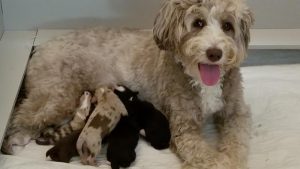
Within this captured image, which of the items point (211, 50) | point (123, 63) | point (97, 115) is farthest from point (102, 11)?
point (211, 50)

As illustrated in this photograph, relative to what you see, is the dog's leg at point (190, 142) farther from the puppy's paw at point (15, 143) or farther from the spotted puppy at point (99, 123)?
the puppy's paw at point (15, 143)

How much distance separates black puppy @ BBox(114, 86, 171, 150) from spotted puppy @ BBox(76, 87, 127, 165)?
66mm

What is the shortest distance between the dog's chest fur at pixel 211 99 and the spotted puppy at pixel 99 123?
371mm

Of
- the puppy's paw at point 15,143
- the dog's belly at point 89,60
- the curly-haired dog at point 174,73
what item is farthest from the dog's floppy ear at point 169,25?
the puppy's paw at point 15,143

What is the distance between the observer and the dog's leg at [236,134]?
7.16 ft

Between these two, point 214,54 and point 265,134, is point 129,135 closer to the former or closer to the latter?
point 214,54

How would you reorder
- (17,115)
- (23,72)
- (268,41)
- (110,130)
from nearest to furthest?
(110,130) < (17,115) < (23,72) < (268,41)

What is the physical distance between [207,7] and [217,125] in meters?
0.68

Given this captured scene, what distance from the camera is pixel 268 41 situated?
2.92 metres

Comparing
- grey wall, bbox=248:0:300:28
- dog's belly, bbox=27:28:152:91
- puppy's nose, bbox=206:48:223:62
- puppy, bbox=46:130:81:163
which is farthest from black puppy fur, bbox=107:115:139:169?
grey wall, bbox=248:0:300:28

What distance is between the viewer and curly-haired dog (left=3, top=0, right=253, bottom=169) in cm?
205

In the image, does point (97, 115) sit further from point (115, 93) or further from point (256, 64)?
point (256, 64)

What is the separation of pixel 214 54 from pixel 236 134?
0.50 metres

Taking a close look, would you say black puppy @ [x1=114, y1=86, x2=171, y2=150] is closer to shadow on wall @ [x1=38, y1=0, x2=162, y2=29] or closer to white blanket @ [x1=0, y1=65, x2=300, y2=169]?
white blanket @ [x1=0, y1=65, x2=300, y2=169]
